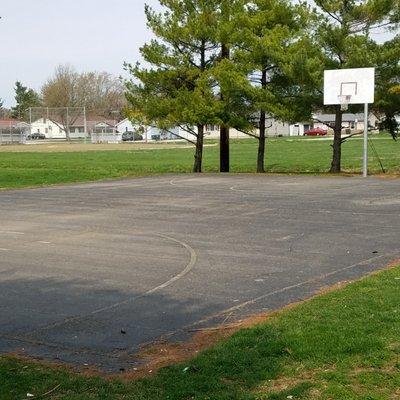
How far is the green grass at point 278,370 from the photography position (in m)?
4.57

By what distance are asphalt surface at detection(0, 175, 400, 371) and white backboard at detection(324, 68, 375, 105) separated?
8.11 metres

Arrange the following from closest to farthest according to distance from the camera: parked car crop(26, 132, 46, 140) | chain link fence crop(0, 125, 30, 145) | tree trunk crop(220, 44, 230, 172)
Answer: tree trunk crop(220, 44, 230, 172)
chain link fence crop(0, 125, 30, 145)
parked car crop(26, 132, 46, 140)

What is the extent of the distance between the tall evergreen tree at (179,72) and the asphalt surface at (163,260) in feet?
36.6

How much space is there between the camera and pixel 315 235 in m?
12.0

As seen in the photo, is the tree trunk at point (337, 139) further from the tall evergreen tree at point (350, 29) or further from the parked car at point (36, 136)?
the parked car at point (36, 136)

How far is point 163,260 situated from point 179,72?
2179 centimetres

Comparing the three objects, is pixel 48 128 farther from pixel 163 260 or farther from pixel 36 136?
pixel 163 260

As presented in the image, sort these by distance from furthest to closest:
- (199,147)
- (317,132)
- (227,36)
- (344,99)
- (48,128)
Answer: (317,132), (48,128), (199,147), (227,36), (344,99)

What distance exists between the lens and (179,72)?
30.8 metres

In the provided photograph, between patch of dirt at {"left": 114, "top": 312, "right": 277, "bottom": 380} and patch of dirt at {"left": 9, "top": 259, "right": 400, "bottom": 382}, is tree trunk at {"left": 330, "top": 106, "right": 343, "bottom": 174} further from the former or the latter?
patch of dirt at {"left": 114, "top": 312, "right": 277, "bottom": 380}

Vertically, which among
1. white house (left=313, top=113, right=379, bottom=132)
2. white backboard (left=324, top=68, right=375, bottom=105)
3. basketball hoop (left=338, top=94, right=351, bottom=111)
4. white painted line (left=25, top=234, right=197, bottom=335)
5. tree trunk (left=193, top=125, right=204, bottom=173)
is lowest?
white painted line (left=25, top=234, right=197, bottom=335)

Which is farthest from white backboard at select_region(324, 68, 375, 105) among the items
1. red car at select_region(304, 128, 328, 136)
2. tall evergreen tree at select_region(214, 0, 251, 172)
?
red car at select_region(304, 128, 328, 136)

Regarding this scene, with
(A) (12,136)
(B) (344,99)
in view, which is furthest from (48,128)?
(B) (344,99)

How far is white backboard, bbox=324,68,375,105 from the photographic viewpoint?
26.4 meters
